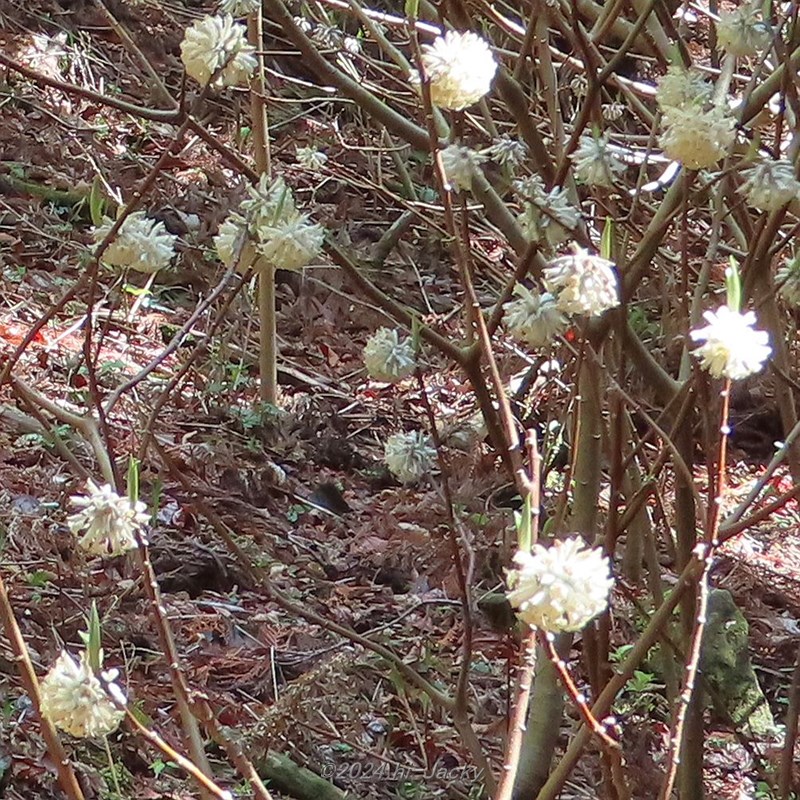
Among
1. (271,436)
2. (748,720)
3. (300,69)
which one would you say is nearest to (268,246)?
(748,720)

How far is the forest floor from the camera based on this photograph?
7.86ft

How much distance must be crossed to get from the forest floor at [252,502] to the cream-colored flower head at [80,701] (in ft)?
1.51

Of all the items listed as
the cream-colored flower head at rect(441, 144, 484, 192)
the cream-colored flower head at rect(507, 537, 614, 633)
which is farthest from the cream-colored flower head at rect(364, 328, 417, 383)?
the cream-colored flower head at rect(507, 537, 614, 633)

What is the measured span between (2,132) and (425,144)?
380 centimetres

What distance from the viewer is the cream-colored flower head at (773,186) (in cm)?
136

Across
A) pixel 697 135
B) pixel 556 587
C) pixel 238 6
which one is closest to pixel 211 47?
pixel 238 6

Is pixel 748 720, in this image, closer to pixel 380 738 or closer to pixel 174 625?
pixel 380 738

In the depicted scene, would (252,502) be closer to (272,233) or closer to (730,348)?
(272,233)

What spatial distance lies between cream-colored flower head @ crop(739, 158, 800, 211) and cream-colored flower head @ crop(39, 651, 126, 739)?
0.90m

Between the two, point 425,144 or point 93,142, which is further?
point 93,142

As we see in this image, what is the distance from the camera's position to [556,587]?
33.0 inches

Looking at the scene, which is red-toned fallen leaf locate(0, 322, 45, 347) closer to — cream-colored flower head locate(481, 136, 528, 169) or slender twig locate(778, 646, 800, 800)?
cream-colored flower head locate(481, 136, 528, 169)

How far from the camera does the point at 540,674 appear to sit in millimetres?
1852

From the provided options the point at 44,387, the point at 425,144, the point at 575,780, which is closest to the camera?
the point at 425,144
